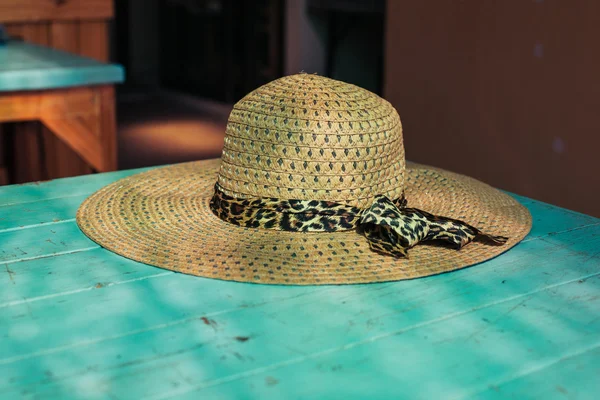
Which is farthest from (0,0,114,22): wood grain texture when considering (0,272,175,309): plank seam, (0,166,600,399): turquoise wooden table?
(0,272,175,309): plank seam

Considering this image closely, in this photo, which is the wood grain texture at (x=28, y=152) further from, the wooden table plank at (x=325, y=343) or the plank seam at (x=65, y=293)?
the wooden table plank at (x=325, y=343)

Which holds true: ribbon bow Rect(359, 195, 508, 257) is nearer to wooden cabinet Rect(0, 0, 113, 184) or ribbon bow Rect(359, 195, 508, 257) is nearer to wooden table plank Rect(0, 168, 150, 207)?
wooden table plank Rect(0, 168, 150, 207)

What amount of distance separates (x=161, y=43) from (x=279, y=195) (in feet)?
18.2

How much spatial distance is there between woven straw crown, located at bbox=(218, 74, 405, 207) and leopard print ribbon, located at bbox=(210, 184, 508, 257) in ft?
0.06

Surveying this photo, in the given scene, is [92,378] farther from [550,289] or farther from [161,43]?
[161,43]

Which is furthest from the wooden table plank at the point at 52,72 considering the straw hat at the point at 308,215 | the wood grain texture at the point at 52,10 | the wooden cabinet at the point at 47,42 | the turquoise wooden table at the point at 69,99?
the straw hat at the point at 308,215

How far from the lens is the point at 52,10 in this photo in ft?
11.2

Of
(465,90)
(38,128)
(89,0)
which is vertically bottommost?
(38,128)

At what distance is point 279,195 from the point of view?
1.28m

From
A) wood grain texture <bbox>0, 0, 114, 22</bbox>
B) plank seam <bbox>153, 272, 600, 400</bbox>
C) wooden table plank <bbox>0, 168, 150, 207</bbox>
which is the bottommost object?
plank seam <bbox>153, 272, 600, 400</bbox>

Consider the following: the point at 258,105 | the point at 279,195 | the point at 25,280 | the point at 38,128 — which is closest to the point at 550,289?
the point at 279,195

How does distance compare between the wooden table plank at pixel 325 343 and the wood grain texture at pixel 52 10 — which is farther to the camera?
the wood grain texture at pixel 52 10

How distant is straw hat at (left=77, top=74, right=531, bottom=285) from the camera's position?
3.83 feet

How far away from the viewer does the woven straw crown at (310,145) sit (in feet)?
4.13
